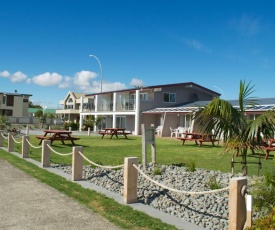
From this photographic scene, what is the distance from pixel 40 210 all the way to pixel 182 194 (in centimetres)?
264

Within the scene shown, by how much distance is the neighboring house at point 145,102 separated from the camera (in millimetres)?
36625

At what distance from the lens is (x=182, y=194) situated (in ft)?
21.0

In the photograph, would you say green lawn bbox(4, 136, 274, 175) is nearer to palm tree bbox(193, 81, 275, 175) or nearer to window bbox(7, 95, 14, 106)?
palm tree bbox(193, 81, 275, 175)

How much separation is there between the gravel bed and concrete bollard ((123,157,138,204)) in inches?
9.6

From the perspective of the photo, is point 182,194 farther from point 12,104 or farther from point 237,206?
point 12,104

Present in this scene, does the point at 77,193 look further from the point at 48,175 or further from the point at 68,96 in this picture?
the point at 68,96

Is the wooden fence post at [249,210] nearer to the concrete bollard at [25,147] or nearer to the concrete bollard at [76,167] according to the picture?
the concrete bollard at [76,167]

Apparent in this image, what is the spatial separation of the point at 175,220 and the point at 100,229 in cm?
125

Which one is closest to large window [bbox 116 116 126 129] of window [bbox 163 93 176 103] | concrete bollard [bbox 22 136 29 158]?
window [bbox 163 93 176 103]

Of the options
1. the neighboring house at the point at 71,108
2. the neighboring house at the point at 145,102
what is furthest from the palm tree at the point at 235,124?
the neighboring house at the point at 71,108

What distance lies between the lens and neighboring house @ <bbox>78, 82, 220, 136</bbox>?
36.6m

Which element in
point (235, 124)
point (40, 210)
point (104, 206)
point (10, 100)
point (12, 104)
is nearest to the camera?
point (40, 210)

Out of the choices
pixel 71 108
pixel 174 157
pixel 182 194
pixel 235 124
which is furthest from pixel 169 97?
pixel 71 108

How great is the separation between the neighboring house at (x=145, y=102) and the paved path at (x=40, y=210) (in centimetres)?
2650
